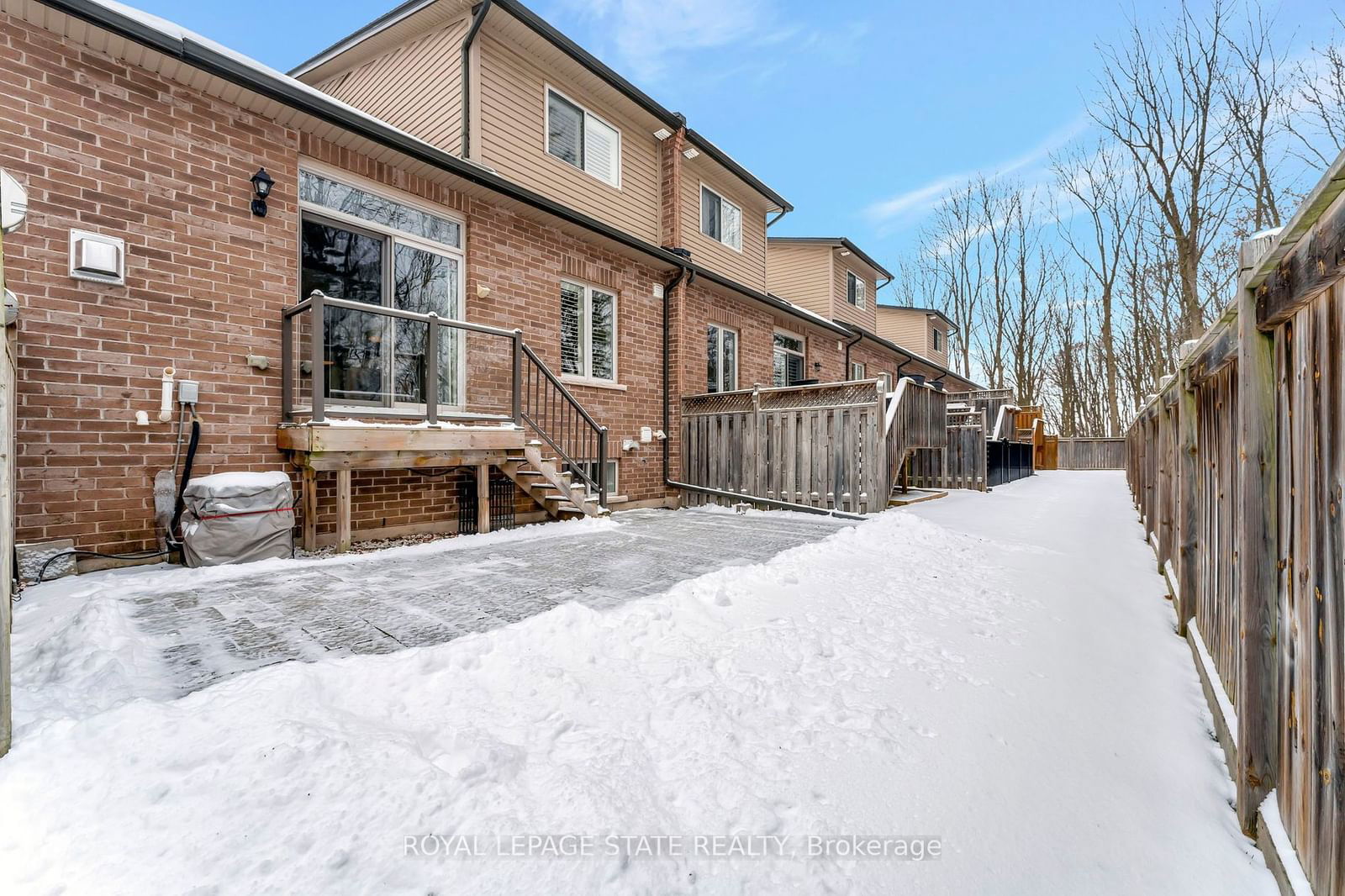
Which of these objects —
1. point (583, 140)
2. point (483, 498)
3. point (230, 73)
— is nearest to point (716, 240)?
point (583, 140)

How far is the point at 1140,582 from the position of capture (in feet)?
14.6

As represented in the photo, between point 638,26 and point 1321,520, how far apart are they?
69.3 ft

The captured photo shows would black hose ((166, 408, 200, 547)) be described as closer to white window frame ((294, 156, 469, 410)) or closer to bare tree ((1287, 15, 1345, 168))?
white window frame ((294, 156, 469, 410))

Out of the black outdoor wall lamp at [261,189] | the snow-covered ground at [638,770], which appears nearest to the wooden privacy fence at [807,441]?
the snow-covered ground at [638,770]

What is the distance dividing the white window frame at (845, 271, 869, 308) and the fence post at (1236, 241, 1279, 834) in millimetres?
16262

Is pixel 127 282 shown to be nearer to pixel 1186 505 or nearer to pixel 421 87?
pixel 421 87

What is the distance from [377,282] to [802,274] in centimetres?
1327

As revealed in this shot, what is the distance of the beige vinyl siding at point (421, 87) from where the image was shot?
757 cm

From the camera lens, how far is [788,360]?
1259 cm

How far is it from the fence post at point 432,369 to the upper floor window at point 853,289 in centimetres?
1415

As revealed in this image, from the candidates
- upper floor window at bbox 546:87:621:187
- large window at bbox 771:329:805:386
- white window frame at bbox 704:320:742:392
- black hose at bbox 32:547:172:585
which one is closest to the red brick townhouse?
large window at bbox 771:329:805:386

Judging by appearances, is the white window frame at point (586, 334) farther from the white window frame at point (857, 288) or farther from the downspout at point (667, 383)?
the white window frame at point (857, 288)

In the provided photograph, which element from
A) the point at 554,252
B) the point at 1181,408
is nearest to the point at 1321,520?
the point at 1181,408

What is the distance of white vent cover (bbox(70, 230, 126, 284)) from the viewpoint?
390cm
